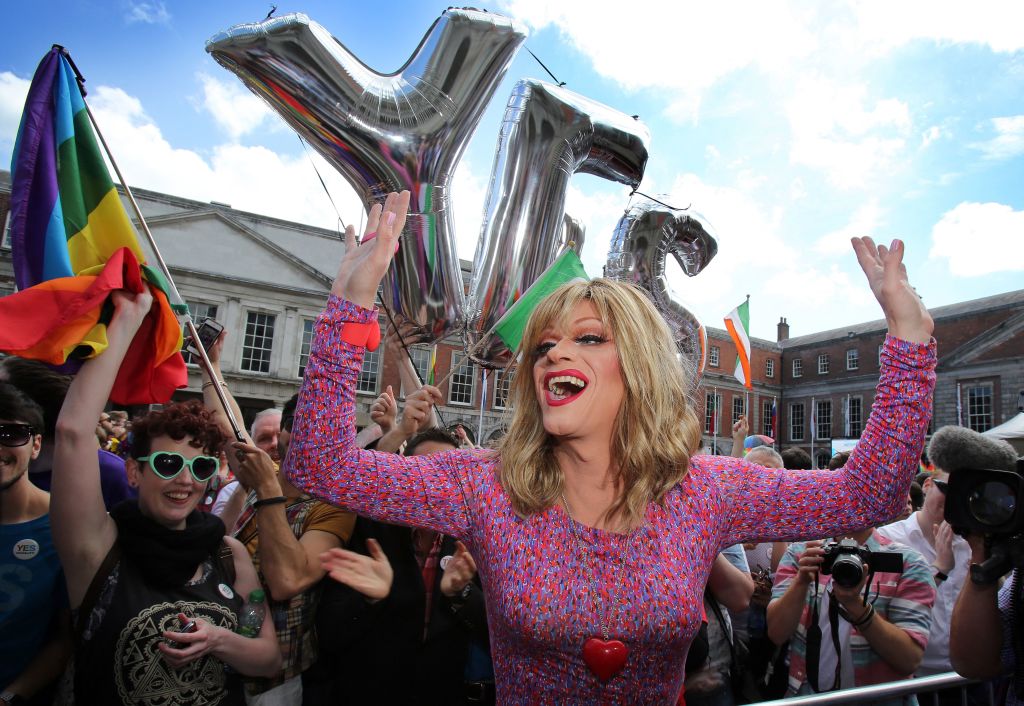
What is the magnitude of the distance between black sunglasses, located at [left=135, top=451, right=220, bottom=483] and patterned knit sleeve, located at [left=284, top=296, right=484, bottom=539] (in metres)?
1.15

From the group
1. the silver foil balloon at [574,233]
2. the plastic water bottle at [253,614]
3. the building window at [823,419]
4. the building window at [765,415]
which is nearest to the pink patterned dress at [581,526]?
the plastic water bottle at [253,614]

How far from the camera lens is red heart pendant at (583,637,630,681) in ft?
3.95

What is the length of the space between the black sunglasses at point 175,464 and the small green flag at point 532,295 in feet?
5.74

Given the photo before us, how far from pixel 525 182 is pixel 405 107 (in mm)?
835

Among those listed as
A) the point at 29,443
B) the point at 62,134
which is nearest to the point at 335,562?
the point at 29,443

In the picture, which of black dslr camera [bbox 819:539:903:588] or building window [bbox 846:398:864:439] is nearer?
black dslr camera [bbox 819:539:903:588]

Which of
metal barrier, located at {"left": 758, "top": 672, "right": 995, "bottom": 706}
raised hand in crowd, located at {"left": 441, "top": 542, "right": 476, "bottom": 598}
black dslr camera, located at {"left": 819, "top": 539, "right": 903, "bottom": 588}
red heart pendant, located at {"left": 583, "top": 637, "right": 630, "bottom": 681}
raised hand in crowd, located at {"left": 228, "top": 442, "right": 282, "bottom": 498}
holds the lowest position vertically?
metal barrier, located at {"left": 758, "top": 672, "right": 995, "bottom": 706}

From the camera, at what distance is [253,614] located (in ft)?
6.88

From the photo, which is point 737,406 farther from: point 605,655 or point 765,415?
point 605,655

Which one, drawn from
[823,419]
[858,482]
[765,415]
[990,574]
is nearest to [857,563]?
[990,574]

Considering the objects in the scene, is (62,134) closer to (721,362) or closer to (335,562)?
(335,562)

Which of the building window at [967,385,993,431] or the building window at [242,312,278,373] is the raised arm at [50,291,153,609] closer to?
the building window at [242,312,278,373]

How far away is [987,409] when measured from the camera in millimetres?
29016

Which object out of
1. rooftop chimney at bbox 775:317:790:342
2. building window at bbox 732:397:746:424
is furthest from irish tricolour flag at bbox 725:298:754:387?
rooftop chimney at bbox 775:317:790:342
